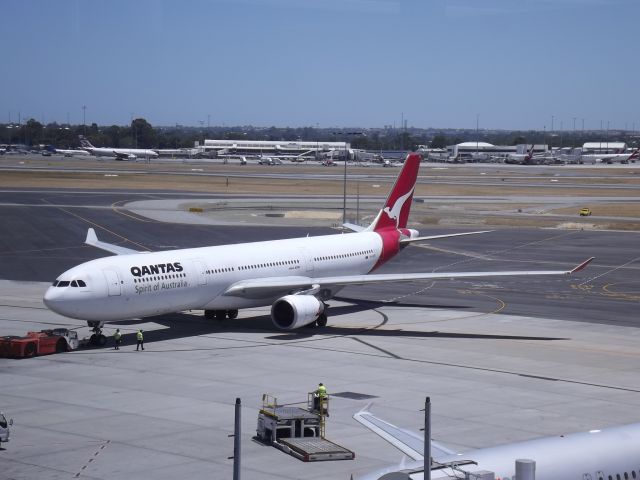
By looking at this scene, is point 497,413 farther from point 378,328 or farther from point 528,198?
point 528,198

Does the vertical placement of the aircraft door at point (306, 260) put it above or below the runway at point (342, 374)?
above

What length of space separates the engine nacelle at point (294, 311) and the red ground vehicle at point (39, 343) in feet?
33.0

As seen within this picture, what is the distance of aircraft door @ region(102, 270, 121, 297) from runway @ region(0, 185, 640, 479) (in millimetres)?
2746

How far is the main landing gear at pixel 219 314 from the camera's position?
53594 millimetres

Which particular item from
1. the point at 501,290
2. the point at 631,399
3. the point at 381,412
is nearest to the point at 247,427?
the point at 381,412

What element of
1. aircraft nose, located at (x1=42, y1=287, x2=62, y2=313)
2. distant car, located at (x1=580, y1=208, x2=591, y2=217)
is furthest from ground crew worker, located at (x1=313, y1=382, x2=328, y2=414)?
distant car, located at (x1=580, y1=208, x2=591, y2=217)

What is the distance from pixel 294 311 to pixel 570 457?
2997 centimetres

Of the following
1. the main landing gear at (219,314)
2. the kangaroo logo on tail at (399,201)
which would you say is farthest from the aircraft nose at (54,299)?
the kangaroo logo on tail at (399,201)

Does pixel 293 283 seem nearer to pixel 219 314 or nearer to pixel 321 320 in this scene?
pixel 321 320

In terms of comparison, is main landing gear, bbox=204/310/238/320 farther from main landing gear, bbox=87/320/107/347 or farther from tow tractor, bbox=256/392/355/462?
tow tractor, bbox=256/392/355/462

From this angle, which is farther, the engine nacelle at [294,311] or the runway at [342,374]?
the engine nacelle at [294,311]

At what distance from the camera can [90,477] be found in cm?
2678

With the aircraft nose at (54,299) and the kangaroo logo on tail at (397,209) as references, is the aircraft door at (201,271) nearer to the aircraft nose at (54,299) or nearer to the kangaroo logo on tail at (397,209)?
the aircraft nose at (54,299)

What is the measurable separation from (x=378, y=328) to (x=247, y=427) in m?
20.4
